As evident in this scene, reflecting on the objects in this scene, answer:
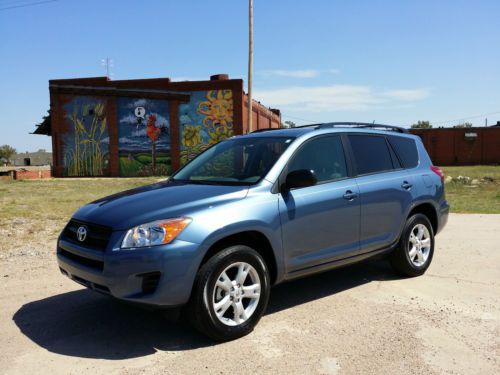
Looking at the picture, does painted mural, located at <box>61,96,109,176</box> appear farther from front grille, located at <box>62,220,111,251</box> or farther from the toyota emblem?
the toyota emblem

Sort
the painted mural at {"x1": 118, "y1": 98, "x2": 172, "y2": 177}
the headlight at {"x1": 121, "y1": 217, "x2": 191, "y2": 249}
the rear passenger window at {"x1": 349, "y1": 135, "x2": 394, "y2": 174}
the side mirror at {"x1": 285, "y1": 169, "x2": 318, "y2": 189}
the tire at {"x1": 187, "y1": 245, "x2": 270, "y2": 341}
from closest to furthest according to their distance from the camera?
the headlight at {"x1": 121, "y1": 217, "x2": 191, "y2": 249}, the tire at {"x1": 187, "y1": 245, "x2": 270, "y2": 341}, the side mirror at {"x1": 285, "y1": 169, "x2": 318, "y2": 189}, the rear passenger window at {"x1": 349, "y1": 135, "x2": 394, "y2": 174}, the painted mural at {"x1": 118, "y1": 98, "x2": 172, "y2": 177}

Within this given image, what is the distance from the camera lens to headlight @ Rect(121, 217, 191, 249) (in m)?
3.65

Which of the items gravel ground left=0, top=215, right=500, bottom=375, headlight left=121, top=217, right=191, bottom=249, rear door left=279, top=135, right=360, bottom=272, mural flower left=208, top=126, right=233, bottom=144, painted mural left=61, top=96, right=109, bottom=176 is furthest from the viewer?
painted mural left=61, top=96, right=109, bottom=176

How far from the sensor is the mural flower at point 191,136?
105 ft

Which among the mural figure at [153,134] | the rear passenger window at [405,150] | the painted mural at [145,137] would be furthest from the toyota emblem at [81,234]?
the mural figure at [153,134]

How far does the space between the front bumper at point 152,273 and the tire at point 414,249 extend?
2945 millimetres

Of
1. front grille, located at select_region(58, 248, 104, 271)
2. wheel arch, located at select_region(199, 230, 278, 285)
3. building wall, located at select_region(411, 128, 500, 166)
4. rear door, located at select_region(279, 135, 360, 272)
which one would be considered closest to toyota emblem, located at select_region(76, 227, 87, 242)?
front grille, located at select_region(58, 248, 104, 271)

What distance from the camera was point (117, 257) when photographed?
3.61 metres

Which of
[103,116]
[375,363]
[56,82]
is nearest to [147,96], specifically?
[103,116]

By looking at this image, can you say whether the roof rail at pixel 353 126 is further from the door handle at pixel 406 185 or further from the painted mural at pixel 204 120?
the painted mural at pixel 204 120

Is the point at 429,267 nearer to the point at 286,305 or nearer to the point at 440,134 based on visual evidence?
the point at 286,305

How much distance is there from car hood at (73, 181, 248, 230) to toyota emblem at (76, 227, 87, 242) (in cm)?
9

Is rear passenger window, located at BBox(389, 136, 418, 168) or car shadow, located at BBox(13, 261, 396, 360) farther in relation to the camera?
rear passenger window, located at BBox(389, 136, 418, 168)

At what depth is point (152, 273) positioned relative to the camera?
3592 mm
